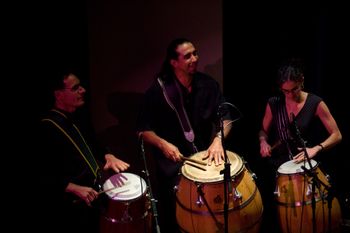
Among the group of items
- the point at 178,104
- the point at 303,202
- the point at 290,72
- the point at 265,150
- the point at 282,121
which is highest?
the point at 290,72

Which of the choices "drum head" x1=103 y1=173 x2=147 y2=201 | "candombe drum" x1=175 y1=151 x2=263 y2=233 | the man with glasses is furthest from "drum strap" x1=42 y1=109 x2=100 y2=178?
"candombe drum" x1=175 y1=151 x2=263 y2=233

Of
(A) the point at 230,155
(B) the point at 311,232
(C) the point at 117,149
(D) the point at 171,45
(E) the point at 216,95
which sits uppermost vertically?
(D) the point at 171,45

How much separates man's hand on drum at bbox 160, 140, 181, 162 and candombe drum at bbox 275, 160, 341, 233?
0.92 metres

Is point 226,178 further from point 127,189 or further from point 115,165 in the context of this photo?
point 115,165

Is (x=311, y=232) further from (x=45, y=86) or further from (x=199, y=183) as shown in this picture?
(x=45, y=86)

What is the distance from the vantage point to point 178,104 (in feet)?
14.7

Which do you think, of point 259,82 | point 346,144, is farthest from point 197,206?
point 346,144

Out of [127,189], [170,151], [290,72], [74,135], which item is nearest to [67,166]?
[74,135]

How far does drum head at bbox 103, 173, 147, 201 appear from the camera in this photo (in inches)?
142

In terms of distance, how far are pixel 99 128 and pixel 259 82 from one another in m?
1.86

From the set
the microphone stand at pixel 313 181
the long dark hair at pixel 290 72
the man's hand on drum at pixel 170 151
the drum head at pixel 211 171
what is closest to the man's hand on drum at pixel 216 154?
the drum head at pixel 211 171

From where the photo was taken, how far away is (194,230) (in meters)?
3.60

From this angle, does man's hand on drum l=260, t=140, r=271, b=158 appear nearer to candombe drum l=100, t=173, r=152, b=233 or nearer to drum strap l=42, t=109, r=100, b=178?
candombe drum l=100, t=173, r=152, b=233

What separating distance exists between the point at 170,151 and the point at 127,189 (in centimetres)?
54
